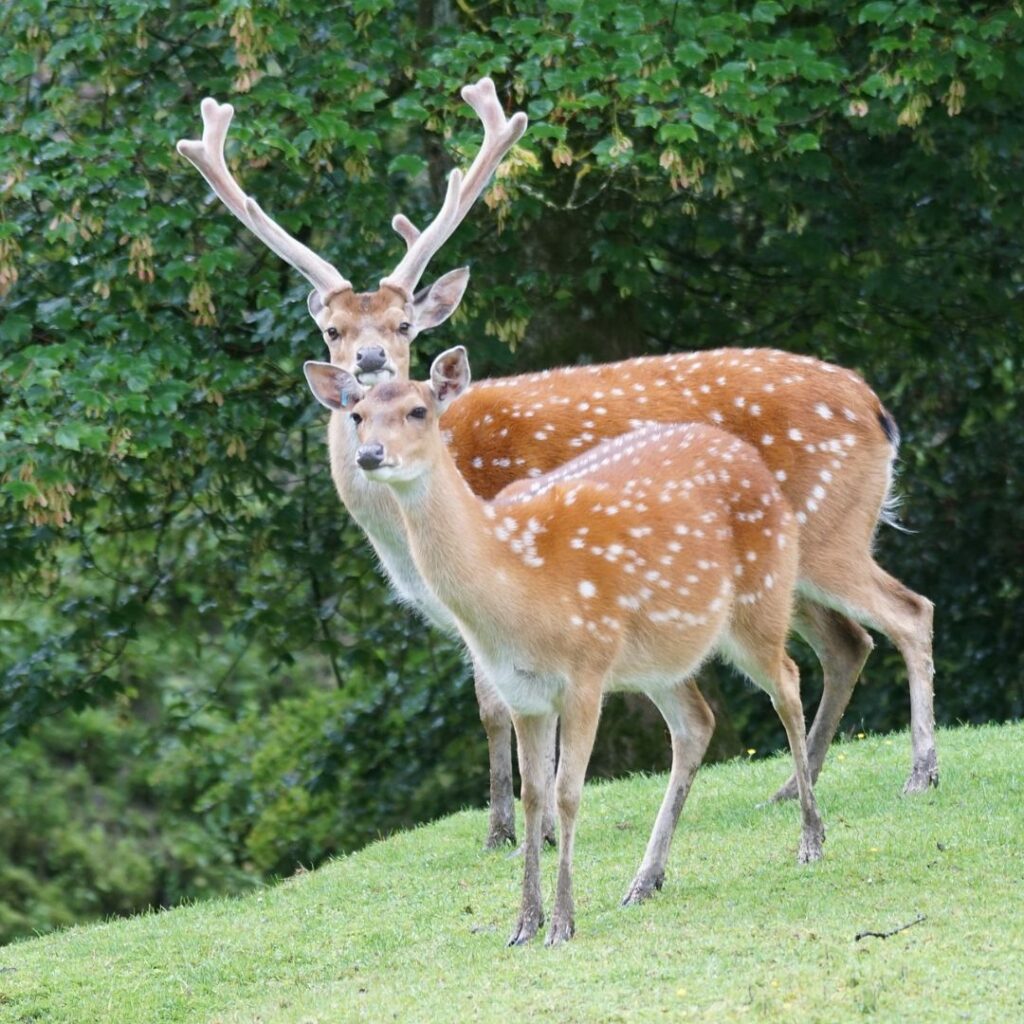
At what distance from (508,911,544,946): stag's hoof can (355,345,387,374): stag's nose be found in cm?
232

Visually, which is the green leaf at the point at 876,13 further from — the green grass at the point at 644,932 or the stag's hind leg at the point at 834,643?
the green grass at the point at 644,932

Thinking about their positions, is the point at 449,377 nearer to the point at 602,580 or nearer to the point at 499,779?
the point at 602,580

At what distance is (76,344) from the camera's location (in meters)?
10.2

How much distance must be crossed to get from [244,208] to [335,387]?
79.9 inches

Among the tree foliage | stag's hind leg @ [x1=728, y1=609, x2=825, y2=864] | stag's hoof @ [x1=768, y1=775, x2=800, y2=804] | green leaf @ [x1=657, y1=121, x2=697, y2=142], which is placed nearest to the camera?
stag's hind leg @ [x1=728, y1=609, x2=825, y2=864]

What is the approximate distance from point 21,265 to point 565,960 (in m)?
6.06

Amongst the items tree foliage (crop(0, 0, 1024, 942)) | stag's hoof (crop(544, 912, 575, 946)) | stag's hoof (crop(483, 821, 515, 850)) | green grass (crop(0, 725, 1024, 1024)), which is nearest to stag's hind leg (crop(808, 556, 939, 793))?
green grass (crop(0, 725, 1024, 1024))

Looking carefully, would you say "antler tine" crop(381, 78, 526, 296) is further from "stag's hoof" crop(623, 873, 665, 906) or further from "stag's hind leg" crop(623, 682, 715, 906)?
"stag's hoof" crop(623, 873, 665, 906)

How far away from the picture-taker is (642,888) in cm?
702

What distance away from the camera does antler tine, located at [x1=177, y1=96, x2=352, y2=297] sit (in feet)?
28.0

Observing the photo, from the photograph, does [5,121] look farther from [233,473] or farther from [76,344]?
[233,473]

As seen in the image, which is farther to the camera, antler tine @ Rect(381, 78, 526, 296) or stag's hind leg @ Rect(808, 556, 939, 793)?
antler tine @ Rect(381, 78, 526, 296)

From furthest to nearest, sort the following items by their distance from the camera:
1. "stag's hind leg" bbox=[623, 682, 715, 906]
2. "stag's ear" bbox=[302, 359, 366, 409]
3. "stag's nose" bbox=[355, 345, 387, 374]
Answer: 1. "stag's nose" bbox=[355, 345, 387, 374]
2. "stag's hind leg" bbox=[623, 682, 715, 906]
3. "stag's ear" bbox=[302, 359, 366, 409]

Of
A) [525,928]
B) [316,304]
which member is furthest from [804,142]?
[525,928]
